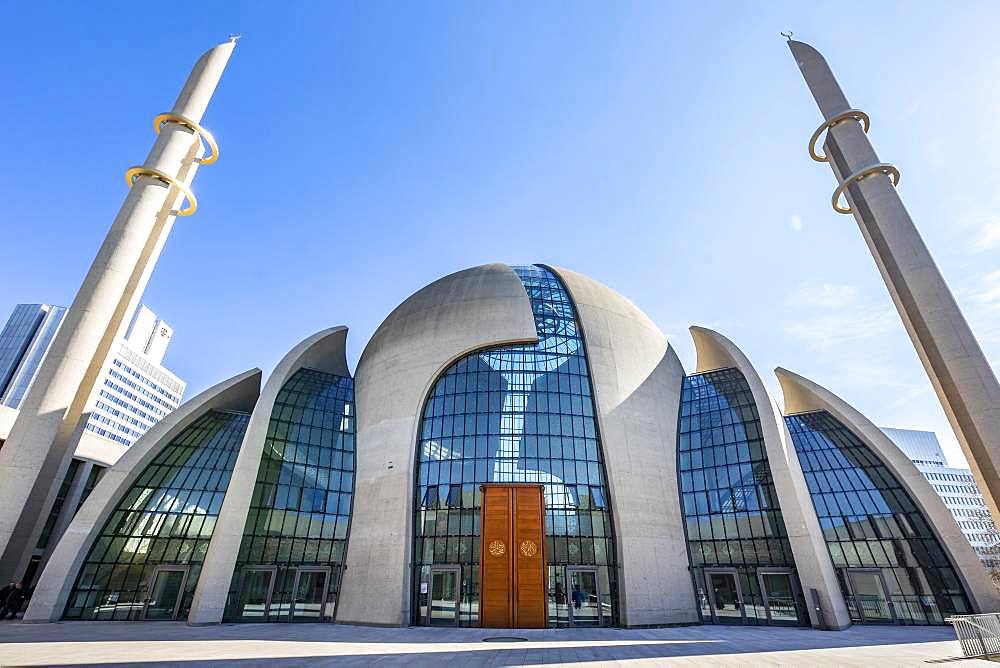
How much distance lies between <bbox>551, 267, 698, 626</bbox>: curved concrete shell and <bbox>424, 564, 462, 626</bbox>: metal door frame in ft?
25.5

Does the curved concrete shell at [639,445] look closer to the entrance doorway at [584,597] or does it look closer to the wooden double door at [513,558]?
the entrance doorway at [584,597]

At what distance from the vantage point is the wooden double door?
74.0 feet

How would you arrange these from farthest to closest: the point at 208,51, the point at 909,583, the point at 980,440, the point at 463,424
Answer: the point at 208,51
the point at 463,424
the point at 909,583
the point at 980,440

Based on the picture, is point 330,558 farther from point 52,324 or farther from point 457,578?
point 52,324

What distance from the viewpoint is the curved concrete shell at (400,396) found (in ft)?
79.0

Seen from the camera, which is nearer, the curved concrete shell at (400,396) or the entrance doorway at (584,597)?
the entrance doorway at (584,597)

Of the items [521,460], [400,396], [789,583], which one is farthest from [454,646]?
[789,583]

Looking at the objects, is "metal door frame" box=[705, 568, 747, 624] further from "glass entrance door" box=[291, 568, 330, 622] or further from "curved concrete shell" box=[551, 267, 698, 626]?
"glass entrance door" box=[291, 568, 330, 622]

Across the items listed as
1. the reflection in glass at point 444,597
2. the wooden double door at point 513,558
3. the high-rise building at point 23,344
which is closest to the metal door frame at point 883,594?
the wooden double door at point 513,558

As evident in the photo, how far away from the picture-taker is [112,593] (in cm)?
2345

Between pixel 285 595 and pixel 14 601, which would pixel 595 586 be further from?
pixel 14 601

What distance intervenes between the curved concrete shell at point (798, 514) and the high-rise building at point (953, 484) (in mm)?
89155

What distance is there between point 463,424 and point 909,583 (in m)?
23.3

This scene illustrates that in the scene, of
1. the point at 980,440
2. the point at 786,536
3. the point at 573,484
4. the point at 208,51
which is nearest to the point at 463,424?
the point at 573,484
